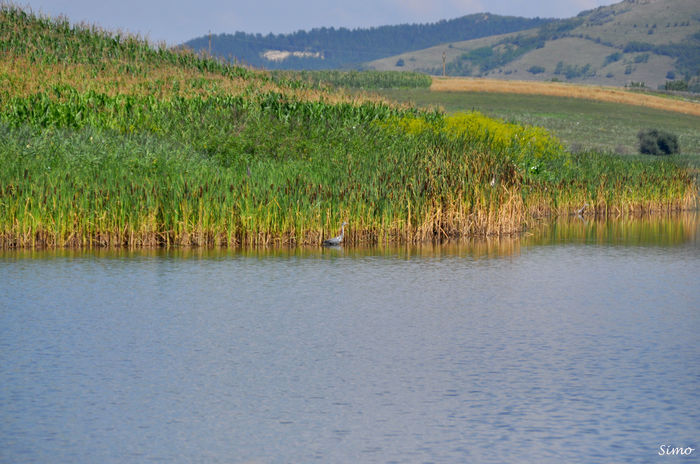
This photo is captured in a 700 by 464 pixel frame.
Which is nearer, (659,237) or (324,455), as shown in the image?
(324,455)

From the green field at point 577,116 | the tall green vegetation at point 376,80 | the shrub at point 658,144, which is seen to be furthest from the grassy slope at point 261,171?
the tall green vegetation at point 376,80

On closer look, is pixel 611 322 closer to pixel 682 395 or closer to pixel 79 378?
pixel 682 395

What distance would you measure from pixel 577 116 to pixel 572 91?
23272mm

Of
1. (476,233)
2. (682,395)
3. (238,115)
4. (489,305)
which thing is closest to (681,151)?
(238,115)

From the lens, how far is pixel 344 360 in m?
12.0

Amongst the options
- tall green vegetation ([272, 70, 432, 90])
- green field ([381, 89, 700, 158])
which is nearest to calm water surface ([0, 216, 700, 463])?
green field ([381, 89, 700, 158])

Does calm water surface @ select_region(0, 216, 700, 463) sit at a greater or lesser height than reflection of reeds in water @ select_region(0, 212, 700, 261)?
lesser

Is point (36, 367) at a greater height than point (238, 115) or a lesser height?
lesser

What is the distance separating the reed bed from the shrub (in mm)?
34836

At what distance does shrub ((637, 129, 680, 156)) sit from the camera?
6438 centimetres

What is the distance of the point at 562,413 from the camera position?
32.0ft

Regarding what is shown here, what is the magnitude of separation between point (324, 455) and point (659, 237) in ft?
64.7
